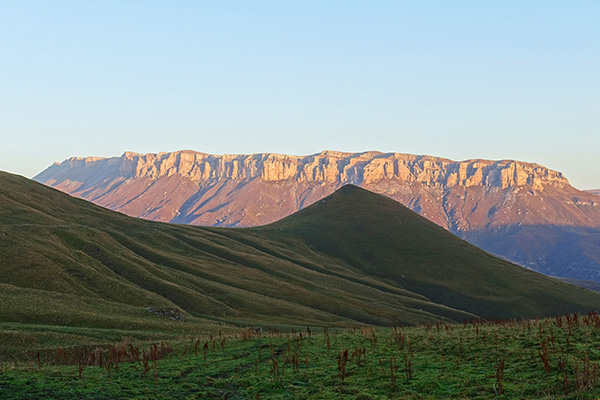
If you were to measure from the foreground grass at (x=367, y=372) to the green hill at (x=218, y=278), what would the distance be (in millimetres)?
28553

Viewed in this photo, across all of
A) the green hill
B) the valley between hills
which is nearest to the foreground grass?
the valley between hills

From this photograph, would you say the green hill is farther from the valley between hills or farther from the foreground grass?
the foreground grass

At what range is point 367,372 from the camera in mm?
24609

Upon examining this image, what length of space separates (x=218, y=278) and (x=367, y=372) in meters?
89.8

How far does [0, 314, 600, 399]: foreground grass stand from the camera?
20797mm

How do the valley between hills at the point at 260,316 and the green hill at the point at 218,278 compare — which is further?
the green hill at the point at 218,278

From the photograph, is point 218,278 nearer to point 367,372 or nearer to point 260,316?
point 260,316

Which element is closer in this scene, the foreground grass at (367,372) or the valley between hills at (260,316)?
the foreground grass at (367,372)

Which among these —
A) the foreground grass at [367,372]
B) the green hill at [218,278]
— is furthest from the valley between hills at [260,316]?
the green hill at [218,278]

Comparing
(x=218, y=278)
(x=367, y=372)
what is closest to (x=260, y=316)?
(x=218, y=278)

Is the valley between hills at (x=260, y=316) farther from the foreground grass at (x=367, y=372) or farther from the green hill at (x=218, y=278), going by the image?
the green hill at (x=218, y=278)

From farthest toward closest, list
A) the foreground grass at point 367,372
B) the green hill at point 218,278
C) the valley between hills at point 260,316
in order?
the green hill at point 218,278, the valley between hills at point 260,316, the foreground grass at point 367,372

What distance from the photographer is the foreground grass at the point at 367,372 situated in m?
20.8

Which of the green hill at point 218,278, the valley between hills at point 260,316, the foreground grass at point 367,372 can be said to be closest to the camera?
the foreground grass at point 367,372
